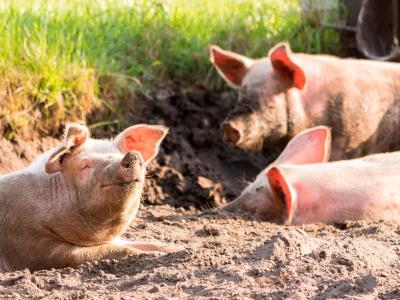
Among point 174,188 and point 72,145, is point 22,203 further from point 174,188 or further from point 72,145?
point 174,188

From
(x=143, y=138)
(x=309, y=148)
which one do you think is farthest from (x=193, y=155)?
(x=143, y=138)

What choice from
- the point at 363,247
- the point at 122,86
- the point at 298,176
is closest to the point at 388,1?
the point at 122,86

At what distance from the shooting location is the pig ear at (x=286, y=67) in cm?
805

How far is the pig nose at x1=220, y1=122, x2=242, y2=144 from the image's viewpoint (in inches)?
319

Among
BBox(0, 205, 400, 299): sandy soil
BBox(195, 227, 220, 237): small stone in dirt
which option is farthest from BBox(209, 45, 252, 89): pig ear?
BBox(0, 205, 400, 299): sandy soil

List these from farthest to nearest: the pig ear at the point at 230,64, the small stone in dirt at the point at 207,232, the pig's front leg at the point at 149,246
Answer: the pig ear at the point at 230,64, the small stone in dirt at the point at 207,232, the pig's front leg at the point at 149,246

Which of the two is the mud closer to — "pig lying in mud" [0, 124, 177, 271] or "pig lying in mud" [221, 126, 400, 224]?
"pig lying in mud" [221, 126, 400, 224]

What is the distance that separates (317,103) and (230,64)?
0.72 m

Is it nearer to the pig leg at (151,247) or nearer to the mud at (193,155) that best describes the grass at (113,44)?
the mud at (193,155)

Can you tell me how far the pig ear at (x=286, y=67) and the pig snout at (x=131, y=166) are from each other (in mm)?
3443

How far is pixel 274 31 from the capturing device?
1000 cm

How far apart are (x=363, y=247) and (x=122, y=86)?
3743mm

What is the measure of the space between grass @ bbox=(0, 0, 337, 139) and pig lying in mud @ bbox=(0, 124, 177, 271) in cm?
229

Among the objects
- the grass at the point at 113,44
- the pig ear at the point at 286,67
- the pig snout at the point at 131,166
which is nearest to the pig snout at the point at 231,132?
the pig ear at the point at 286,67
